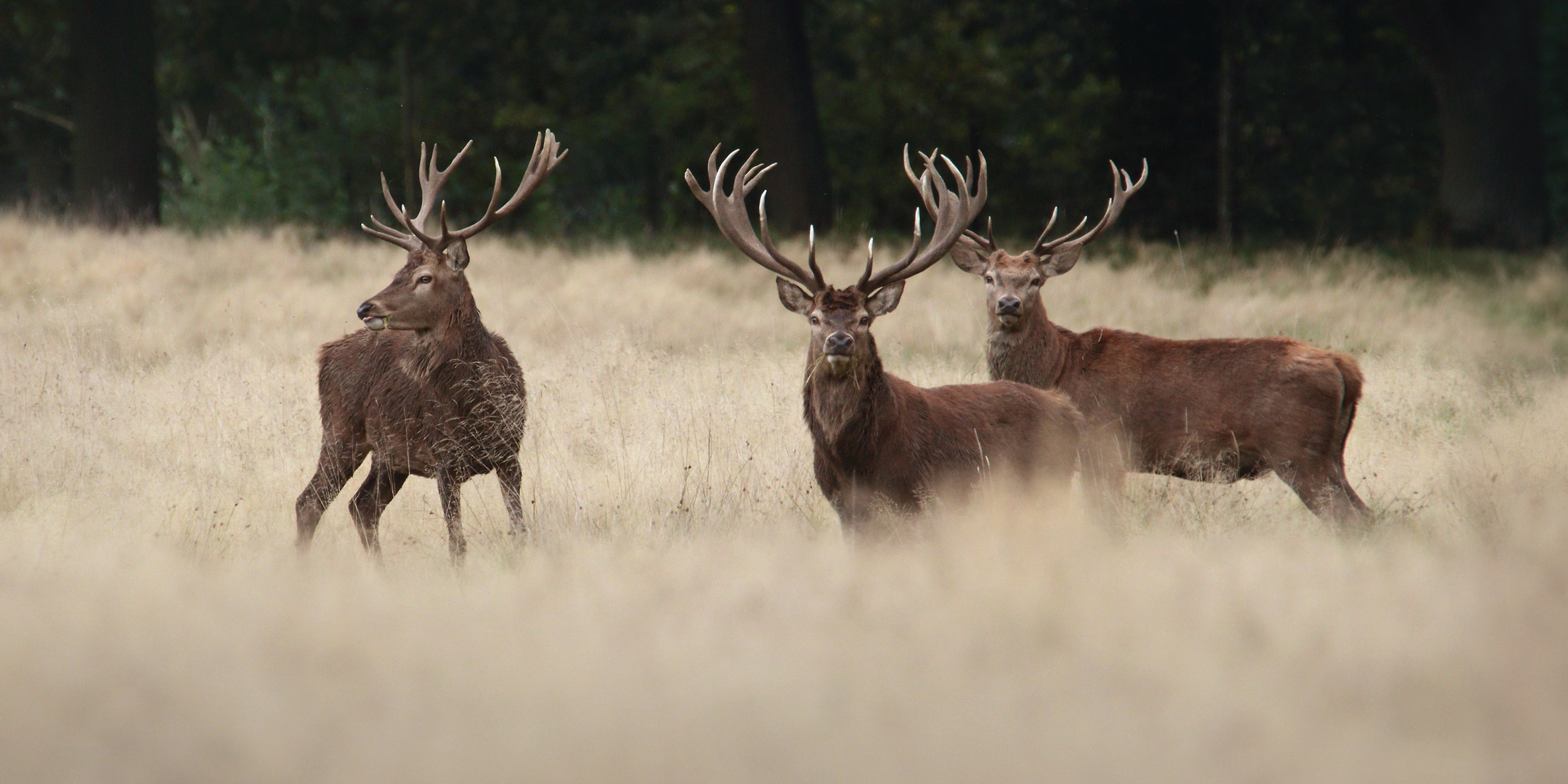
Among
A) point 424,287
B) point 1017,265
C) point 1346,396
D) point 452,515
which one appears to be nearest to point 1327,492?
point 1346,396

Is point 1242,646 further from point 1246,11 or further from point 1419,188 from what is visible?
point 1419,188

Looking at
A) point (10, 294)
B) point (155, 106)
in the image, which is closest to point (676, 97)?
point (155, 106)

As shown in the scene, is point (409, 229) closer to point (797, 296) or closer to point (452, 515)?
point (452, 515)

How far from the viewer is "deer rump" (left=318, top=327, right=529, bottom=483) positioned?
610cm

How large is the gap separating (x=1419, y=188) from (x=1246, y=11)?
27.0ft

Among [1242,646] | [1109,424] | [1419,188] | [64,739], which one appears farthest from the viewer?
[1419,188]

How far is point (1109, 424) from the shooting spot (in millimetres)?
6777

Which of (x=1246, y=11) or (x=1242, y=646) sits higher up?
(x=1246, y=11)

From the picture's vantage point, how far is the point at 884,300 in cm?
572

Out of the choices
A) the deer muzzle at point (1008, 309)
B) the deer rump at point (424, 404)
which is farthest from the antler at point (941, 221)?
the deer rump at point (424, 404)

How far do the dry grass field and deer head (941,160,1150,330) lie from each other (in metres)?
1.15

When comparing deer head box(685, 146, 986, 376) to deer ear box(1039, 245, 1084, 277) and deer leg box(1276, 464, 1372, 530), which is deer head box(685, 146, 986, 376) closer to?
deer ear box(1039, 245, 1084, 277)

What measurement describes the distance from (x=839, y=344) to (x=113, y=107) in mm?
14475

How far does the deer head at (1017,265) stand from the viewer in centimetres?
712
